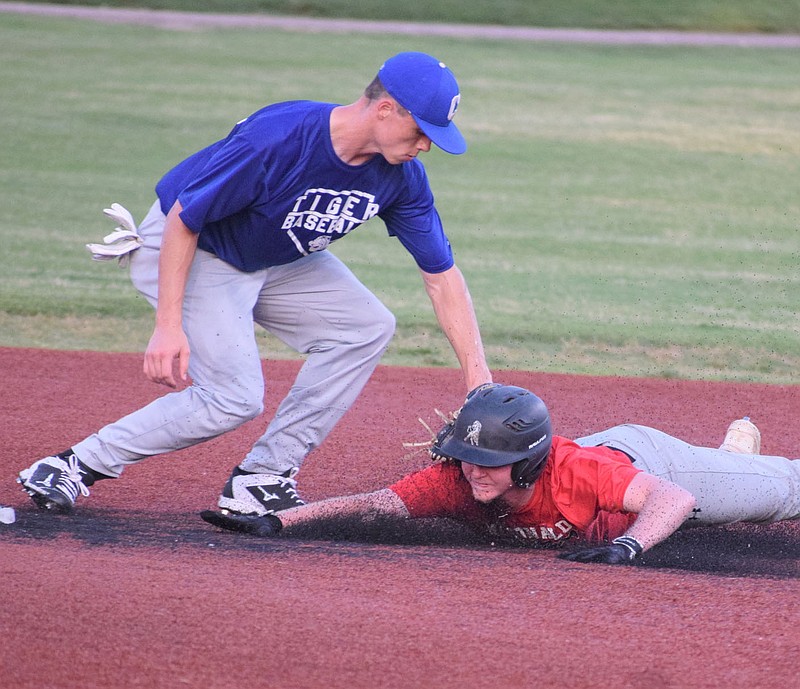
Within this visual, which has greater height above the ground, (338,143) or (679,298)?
(338,143)

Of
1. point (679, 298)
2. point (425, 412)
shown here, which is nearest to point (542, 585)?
point (425, 412)

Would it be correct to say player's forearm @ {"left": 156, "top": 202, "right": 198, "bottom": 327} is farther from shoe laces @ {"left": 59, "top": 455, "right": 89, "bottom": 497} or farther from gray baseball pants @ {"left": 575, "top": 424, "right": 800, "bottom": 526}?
gray baseball pants @ {"left": 575, "top": 424, "right": 800, "bottom": 526}

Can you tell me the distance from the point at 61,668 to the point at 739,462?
307cm

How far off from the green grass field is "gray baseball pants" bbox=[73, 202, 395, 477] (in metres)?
3.32

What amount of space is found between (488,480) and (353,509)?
62cm

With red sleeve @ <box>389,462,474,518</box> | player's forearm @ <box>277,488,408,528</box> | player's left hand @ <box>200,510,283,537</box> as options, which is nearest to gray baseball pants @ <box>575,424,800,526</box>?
red sleeve @ <box>389,462,474,518</box>

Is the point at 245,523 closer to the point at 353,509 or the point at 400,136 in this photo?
the point at 353,509

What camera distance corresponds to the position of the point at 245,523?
5008mm

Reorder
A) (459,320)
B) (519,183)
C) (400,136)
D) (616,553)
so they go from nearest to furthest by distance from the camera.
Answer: (616,553)
(400,136)
(459,320)
(519,183)

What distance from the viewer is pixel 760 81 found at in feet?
75.7

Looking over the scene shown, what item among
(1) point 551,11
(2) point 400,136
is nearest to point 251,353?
(2) point 400,136

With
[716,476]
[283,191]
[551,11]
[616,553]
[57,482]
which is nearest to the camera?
[616,553]

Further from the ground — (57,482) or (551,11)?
(551,11)

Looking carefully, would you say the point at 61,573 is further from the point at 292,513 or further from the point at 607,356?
the point at 607,356
